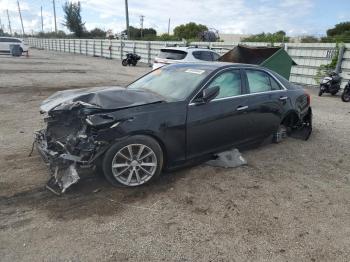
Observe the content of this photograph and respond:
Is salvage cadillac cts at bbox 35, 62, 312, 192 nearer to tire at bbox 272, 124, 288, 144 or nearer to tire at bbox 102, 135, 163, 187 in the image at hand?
tire at bbox 102, 135, 163, 187

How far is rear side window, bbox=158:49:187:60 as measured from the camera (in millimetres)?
Result: 13125

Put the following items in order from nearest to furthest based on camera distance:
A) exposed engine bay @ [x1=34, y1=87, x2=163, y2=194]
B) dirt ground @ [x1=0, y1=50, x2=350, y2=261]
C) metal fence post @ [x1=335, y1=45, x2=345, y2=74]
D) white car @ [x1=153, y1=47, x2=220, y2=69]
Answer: dirt ground @ [x1=0, y1=50, x2=350, y2=261]
exposed engine bay @ [x1=34, y1=87, x2=163, y2=194]
metal fence post @ [x1=335, y1=45, x2=345, y2=74]
white car @ [x1=153, y1=47, x2=220, y2=69]

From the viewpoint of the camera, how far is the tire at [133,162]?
141 inches

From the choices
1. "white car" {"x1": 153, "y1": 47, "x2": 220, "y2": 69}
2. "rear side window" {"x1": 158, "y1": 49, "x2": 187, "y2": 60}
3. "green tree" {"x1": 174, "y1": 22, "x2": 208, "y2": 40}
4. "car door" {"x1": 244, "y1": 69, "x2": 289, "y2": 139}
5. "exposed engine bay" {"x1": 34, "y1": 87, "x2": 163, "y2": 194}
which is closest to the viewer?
"exposed engine bay" {"x1": 34, "y1": 87, "x2": 163, "y2": 194}

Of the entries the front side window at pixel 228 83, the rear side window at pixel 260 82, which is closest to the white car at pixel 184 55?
the rear side window at pixel 260 82

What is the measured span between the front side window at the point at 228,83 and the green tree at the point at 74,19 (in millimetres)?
63277

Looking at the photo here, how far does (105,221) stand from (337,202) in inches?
107

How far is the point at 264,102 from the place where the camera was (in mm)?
4965

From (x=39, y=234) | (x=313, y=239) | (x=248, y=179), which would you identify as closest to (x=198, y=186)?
(x=248, y=179)

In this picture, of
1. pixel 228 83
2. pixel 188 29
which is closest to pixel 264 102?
pixel 228 83

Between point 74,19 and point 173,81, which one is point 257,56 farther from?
point 74,19

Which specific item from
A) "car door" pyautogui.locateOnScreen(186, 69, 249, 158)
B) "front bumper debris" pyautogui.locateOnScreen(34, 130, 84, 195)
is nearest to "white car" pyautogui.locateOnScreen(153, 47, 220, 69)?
"car door" pyautogui.locateOnScreen(186, 69, 249, 158)

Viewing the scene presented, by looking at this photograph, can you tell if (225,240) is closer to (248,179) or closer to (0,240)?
(248,179)

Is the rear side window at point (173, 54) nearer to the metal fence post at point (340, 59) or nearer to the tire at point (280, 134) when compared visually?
the metal fence post at point (340, 59)
